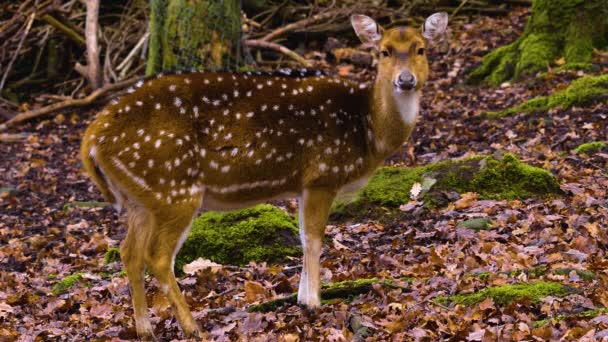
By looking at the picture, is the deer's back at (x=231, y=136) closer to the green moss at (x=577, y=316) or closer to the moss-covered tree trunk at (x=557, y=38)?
the green moss at (x=577, y=316)

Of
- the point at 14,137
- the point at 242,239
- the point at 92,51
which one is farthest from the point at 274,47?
the point at 242,239

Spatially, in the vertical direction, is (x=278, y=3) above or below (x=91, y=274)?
above

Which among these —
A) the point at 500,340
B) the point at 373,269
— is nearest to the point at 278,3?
the point at 373,269

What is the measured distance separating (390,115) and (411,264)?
136 cm

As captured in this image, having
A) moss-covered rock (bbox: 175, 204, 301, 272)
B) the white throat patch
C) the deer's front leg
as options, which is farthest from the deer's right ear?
moss-covered rock (bbox: 175, 204, 301, 272)

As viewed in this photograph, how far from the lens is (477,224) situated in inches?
326

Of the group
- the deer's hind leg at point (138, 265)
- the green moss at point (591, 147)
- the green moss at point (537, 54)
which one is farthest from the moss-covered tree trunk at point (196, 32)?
the deer's hind leg at point (138, 265)

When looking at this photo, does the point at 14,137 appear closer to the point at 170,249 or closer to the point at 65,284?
the point at 65,284

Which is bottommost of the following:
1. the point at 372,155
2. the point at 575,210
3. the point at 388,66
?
the point at 575,210

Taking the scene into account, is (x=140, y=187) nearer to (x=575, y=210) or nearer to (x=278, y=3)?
(x=575, y=210)

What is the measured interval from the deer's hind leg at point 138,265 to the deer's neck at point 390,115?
184 cm

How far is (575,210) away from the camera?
8328 mm

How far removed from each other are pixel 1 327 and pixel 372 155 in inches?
124

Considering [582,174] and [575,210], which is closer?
[575,210]
